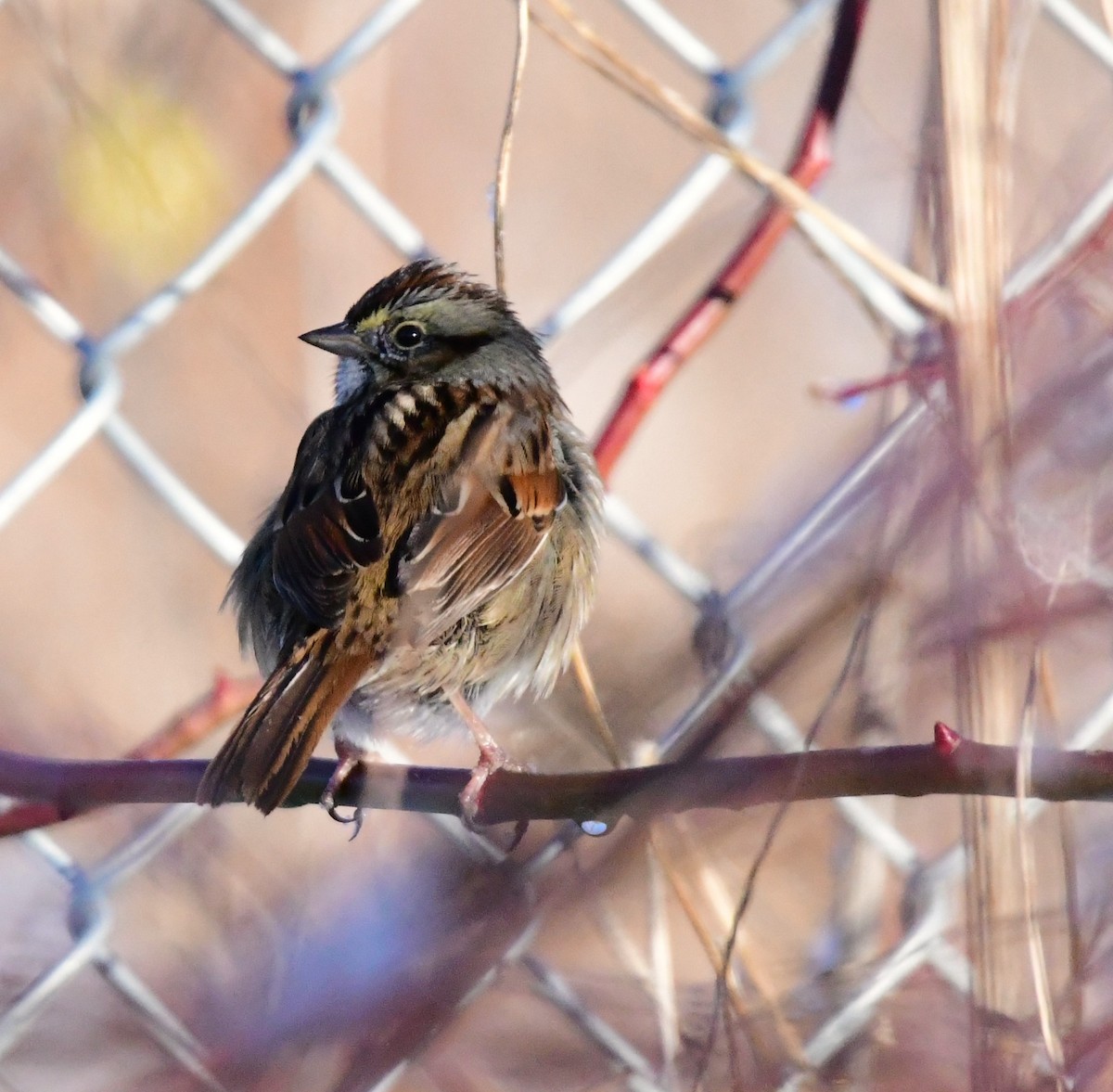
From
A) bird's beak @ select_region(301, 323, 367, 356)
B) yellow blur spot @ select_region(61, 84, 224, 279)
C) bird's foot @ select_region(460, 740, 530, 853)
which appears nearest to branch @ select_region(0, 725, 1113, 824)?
bird's foot @ select_region(460, 740, 530, 853)

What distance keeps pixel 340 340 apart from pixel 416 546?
48cm

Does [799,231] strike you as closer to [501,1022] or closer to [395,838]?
[395,838]

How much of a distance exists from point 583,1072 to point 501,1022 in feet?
0.28

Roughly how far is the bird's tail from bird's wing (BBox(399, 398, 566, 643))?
0.32ft

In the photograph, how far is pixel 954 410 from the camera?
0.95m

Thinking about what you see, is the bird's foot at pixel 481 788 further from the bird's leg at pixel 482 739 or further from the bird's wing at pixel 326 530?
the bird's wing at pixel 326 530

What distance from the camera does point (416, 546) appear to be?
1969 millimetres

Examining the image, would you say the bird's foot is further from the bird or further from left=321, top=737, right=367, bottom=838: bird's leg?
left=321, top=737, right=367, bottom=838: bird's leg

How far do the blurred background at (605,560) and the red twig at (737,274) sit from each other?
0.11ft

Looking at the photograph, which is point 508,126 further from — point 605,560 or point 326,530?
point 605,560

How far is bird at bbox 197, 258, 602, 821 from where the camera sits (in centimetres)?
188

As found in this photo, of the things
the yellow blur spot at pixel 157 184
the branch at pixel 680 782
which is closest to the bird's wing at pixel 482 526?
the branch at pixel 680 782

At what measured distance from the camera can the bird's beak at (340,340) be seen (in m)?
2.29

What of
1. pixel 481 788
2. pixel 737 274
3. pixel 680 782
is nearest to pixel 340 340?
pixel 737 274
